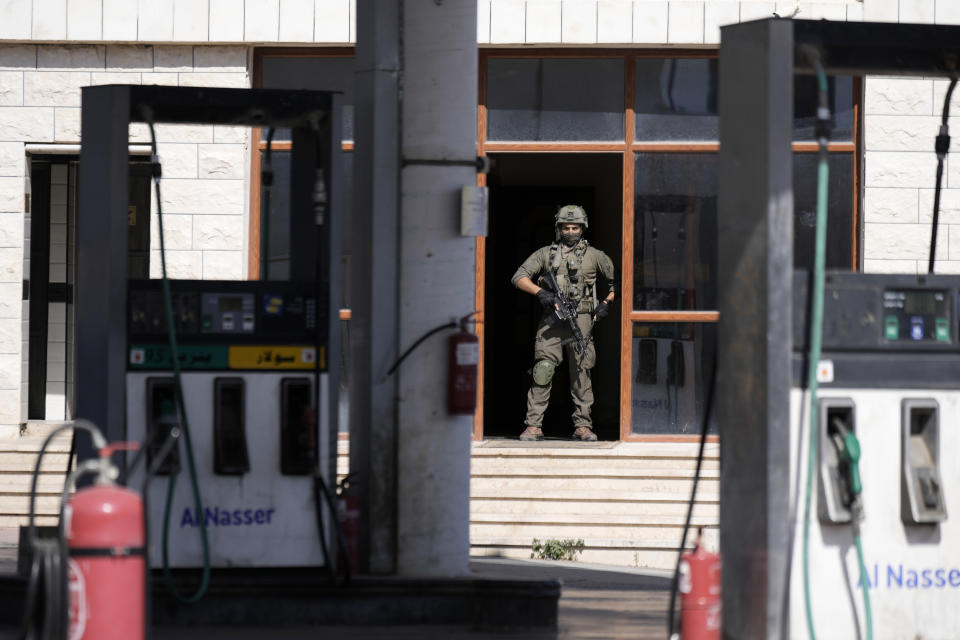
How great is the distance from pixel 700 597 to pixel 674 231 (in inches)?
301

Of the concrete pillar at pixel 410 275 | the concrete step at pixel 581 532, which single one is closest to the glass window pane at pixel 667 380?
the concrete step at pixel 581 532

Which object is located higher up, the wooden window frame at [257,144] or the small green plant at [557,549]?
the wooden window frame at [257,144]

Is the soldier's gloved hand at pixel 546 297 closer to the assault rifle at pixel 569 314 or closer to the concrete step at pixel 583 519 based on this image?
the assault rifle at pixel 569 314

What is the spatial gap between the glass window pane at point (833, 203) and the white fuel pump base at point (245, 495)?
6576mm

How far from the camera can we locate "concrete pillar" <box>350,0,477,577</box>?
7172 millimetres

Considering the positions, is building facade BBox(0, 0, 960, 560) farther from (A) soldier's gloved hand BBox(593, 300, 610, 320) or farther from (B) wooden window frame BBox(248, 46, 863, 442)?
(A) soldier's gloved hand BBox(593, 300, 610, 320)

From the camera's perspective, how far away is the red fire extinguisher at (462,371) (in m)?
7.11

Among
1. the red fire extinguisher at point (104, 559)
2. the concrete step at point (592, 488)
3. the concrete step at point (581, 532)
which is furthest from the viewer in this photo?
the concrete step at point (592, 488)

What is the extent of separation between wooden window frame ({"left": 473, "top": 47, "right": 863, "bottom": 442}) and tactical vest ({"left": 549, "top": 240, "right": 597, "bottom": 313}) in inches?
14.7

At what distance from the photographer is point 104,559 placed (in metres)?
4.71

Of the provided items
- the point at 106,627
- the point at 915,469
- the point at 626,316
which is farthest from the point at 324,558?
the point at 626,316

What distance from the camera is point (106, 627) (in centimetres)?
475

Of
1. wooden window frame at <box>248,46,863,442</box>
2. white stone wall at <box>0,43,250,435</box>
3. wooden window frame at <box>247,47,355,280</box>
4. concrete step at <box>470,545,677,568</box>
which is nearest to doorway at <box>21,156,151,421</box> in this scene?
white stone wall at <box>0,43,250,435</box>

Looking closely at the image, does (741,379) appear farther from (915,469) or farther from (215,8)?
(215,8)
